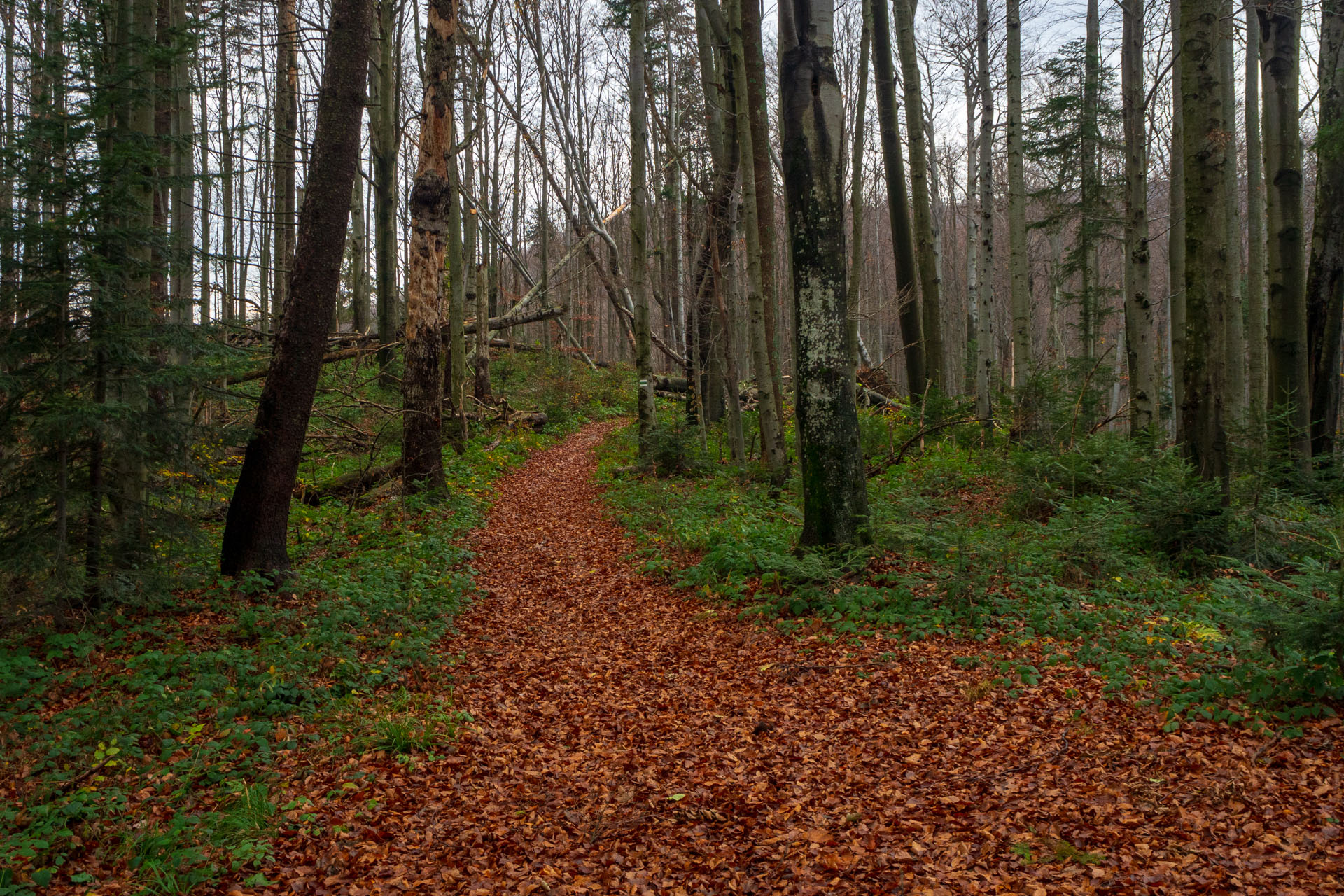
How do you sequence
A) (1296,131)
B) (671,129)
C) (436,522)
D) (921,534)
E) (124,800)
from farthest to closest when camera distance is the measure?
1. (671,129)
2. (436,522)
3. (1296,131)
4. (921,534)
5. (124,800)

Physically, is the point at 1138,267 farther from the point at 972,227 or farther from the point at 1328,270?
the point at 972,227

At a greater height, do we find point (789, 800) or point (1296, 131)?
point (1296, 131)

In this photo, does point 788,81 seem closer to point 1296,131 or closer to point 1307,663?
point 1307,663

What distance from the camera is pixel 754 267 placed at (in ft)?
38.7

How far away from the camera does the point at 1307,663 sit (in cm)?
401

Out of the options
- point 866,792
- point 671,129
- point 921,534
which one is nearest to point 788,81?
point 921,534

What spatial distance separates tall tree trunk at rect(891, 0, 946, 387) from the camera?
13547mm

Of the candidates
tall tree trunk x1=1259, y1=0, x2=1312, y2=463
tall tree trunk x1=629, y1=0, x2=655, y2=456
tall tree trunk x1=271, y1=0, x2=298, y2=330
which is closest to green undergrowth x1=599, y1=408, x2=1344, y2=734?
tall tree trunk x1=1259, y1=0, x2=1312, y2=463

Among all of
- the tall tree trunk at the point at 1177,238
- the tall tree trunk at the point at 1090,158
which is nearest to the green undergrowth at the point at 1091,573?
the tall tree trunk at the point at 1177,238

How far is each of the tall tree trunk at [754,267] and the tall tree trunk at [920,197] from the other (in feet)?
11.0

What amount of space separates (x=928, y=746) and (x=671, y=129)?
67.8ft

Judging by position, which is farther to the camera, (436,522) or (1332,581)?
(436,522)

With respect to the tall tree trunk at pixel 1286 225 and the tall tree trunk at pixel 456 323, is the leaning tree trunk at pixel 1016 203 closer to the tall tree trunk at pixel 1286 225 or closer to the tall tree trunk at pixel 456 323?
the tall tree trunk at pixel 1286 225

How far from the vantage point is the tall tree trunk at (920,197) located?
13547 mm
